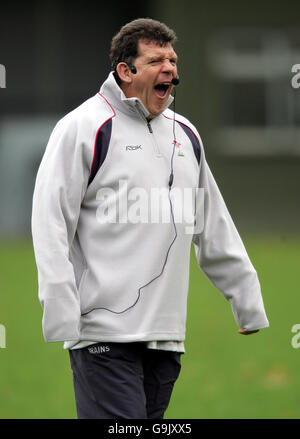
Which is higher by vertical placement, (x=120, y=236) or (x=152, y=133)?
(x=152, y=133)

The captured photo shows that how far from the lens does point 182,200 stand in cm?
414

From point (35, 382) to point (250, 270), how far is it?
3.30 metres

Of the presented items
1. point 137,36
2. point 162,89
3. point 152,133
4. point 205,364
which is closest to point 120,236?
point 152,133

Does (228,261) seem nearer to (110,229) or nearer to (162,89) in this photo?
(110,229)

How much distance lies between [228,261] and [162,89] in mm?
841

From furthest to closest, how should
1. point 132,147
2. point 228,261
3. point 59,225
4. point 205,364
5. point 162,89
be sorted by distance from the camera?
point 205,364, point 228,261, point 162,89, point 132,147, point 59,225

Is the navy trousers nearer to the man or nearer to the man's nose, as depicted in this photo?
the man

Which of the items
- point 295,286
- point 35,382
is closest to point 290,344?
point 35,382

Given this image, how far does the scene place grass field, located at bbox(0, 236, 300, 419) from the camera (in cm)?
645

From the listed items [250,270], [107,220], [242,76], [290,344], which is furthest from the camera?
[242,76]

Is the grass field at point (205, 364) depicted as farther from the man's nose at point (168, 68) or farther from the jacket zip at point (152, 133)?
the man's nose at point (168, 68)

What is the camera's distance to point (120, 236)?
3969mm

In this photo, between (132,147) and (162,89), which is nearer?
(132,147)

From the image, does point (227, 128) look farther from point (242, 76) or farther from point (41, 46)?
point (41, 46)
